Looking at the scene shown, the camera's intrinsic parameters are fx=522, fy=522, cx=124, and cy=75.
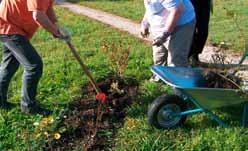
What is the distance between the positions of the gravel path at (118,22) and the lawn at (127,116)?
0.85m

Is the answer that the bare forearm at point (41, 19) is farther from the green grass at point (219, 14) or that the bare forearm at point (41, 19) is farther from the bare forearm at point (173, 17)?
the green grass at point (219, 14)

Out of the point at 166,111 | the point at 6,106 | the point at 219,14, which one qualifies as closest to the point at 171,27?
the point at 166,111

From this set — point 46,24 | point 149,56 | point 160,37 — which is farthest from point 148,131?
point 149,56

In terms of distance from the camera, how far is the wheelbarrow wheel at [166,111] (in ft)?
14.8

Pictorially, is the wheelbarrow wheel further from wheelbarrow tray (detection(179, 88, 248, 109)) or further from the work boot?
the work boot

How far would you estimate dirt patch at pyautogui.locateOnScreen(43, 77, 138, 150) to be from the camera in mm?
4458

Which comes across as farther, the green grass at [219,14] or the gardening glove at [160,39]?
the green grass at [219,14]

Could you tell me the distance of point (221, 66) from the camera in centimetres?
488

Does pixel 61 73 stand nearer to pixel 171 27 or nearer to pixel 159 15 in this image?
pixel 159 15

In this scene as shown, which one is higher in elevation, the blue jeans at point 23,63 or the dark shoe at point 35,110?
the blue jeans at point 23,63

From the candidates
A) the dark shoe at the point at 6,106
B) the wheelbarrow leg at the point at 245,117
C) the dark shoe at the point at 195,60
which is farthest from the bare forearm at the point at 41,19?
the dark shoe at the point at 195,60

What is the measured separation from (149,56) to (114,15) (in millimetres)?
4437

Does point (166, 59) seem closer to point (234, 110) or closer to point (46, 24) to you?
point (234, 110)

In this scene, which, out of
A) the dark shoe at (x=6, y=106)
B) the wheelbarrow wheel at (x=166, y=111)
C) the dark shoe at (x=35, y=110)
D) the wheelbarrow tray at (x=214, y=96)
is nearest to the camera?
the wheelbarrow tray at (x=214, y=96)
